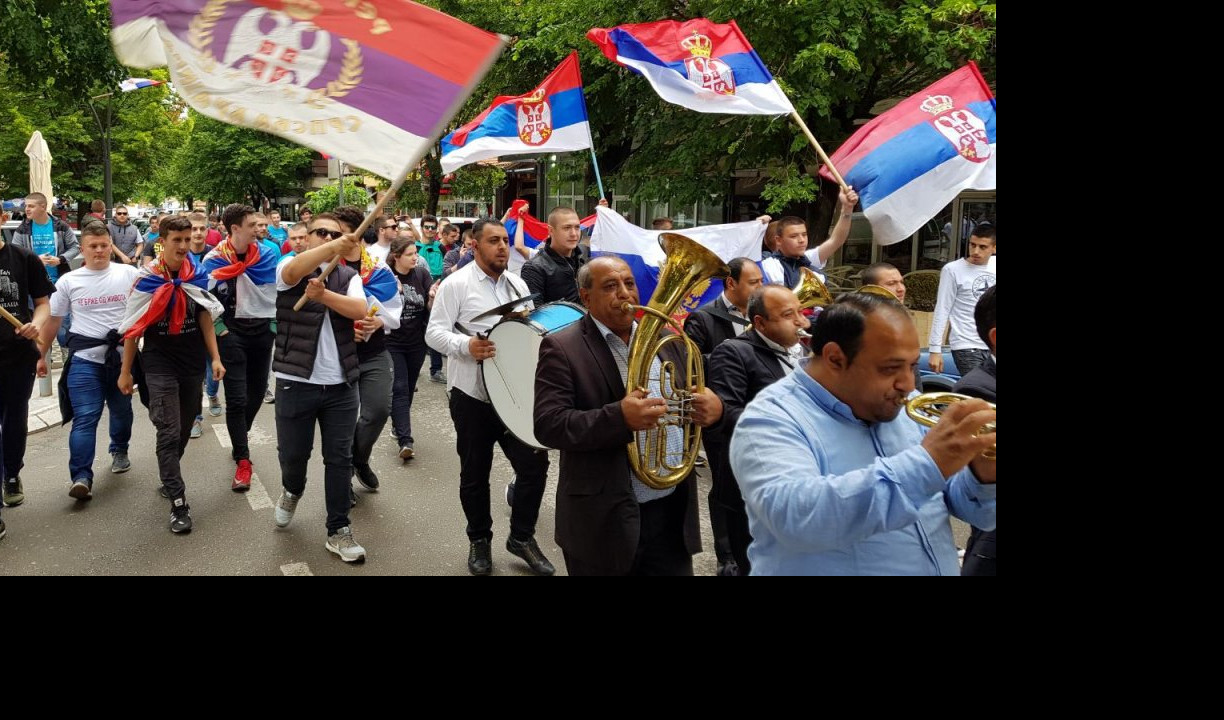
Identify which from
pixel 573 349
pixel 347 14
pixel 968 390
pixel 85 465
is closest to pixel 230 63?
pixel 347 14

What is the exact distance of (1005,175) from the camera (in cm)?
199

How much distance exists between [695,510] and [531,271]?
113 inches

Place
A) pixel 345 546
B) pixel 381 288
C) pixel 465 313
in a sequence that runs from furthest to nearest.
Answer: pixel 381 288
pixel 465 313
pixel 345 546

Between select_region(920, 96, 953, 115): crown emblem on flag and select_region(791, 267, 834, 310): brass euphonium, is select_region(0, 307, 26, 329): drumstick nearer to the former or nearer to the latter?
select_region(791, 267, 834, 310): brass euphonium

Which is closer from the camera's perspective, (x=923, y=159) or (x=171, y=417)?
(x=923, y=159)

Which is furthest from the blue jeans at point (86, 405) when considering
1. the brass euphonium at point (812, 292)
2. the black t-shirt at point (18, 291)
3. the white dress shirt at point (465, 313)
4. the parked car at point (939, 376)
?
the parked car at point (939, 376)

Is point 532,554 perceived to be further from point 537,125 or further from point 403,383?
point 537,125

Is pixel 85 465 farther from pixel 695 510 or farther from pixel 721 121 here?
pixel 721 121

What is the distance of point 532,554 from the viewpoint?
4730mm

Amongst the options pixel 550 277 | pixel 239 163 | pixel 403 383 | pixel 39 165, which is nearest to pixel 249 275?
pixel 403 383

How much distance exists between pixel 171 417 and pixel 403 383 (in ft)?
6.22

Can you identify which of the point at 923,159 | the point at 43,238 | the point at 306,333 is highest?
the point at 923,159

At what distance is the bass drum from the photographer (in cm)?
409

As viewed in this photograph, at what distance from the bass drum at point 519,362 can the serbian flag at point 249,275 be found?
8.18ft
